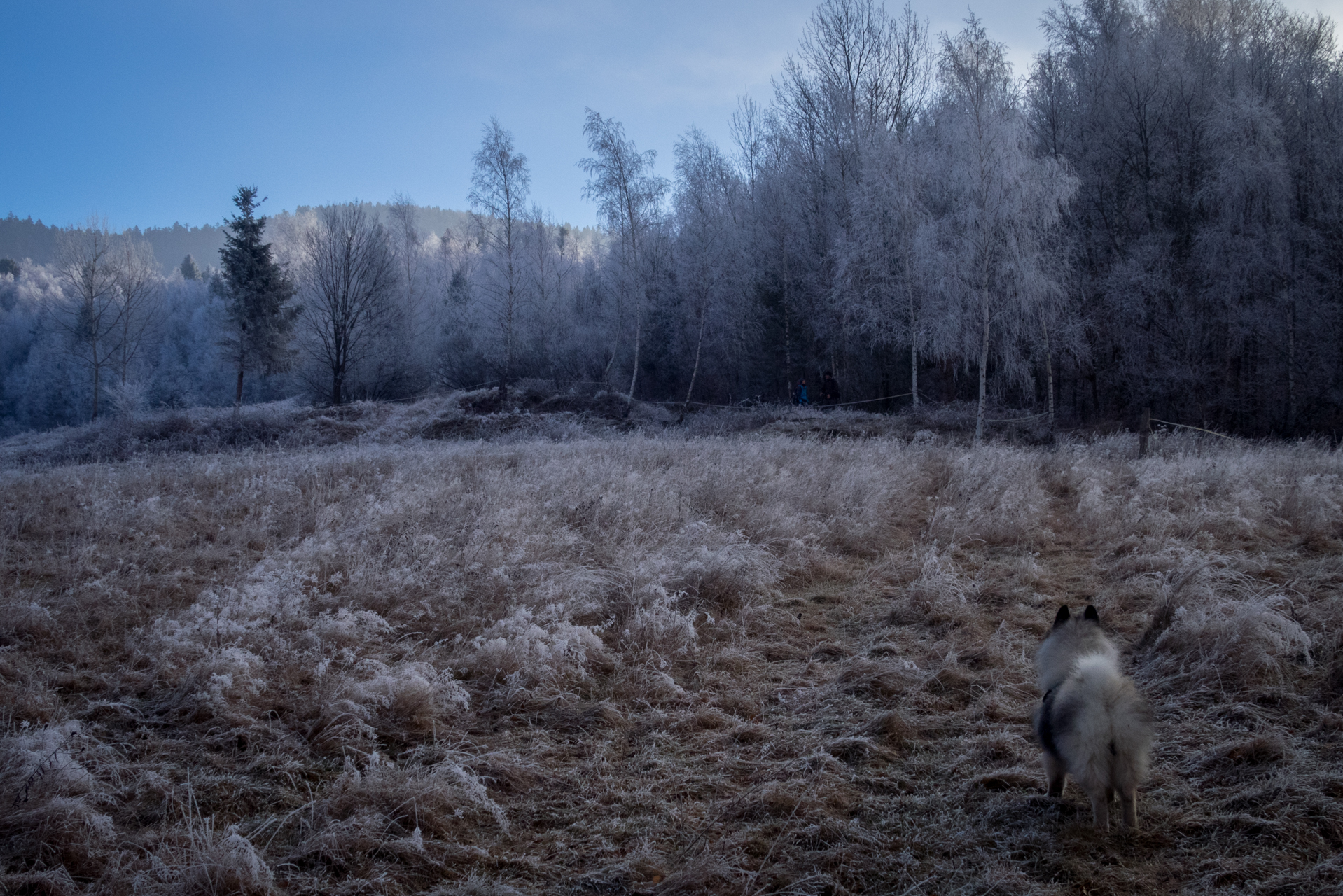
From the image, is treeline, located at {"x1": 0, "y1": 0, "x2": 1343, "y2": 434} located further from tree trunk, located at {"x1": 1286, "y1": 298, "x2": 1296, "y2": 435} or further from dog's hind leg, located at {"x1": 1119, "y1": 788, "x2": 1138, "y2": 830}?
dog's hind leg, located at {"x1": 1119, "y1": 788, "x2": 1138, "y2": 830}

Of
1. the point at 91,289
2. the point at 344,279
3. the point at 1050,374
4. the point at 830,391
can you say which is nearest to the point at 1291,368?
the point at 1050,374

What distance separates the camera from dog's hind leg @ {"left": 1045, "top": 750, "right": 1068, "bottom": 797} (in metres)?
3.00

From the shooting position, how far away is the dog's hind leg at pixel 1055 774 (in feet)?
9.86

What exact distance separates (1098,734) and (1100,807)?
1.17 ft

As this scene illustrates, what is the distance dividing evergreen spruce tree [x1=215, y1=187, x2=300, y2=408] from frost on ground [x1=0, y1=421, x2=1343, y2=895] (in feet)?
79.4

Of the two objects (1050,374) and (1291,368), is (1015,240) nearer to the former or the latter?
(1050,374)

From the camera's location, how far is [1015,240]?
61.6 feet

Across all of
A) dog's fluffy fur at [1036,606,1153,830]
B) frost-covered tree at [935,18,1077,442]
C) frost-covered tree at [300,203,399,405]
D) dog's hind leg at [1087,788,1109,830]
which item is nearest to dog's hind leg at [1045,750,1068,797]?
dog's fluffy fur at [1036,606,1153,830]

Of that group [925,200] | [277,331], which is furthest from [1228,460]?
[277,331]

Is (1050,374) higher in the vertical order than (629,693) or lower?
higher

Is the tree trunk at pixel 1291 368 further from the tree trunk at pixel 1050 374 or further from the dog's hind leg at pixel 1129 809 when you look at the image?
the dog's hind leg at pixel 1129 809

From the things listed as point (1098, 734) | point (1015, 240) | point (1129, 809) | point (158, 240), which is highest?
point (158, 240)

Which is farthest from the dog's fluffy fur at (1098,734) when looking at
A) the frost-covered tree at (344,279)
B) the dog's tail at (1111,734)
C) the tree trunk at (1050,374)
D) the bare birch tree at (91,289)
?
the bare birch tree at (91,289)

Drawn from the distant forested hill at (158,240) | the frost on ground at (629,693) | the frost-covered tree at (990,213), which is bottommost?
the frost on ground at (629,693)
